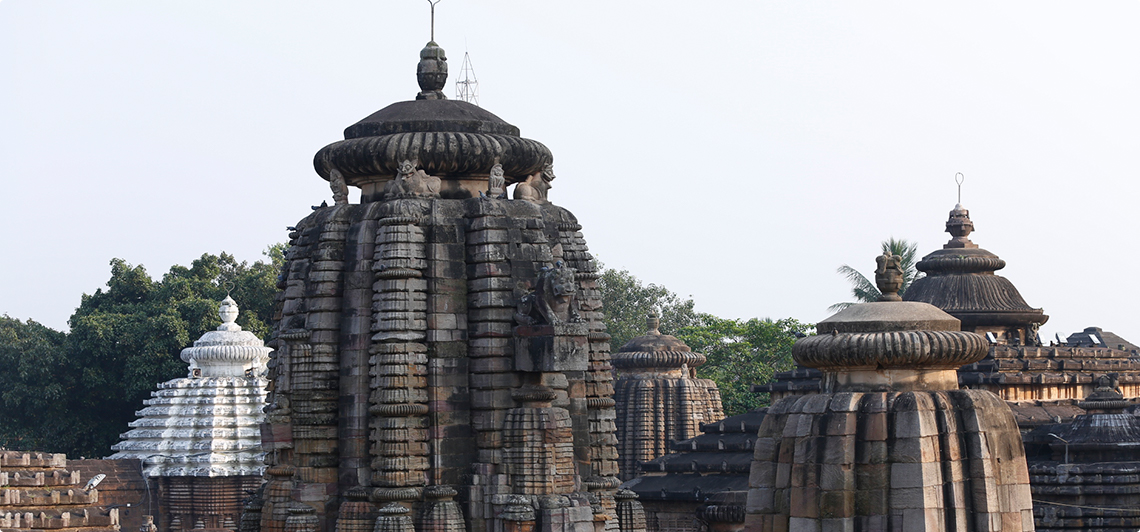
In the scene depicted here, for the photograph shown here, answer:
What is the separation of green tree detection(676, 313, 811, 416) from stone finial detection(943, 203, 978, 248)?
86.1ft

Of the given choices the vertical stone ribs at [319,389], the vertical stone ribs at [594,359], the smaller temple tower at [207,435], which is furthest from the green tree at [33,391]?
the vertical stone ribs at [594,359]

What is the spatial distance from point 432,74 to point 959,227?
21.5 metres

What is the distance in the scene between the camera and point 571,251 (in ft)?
93.8

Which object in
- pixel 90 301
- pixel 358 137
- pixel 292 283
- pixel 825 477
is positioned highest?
pixel 90 301

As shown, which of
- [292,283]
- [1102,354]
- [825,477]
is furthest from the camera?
[1102,354]

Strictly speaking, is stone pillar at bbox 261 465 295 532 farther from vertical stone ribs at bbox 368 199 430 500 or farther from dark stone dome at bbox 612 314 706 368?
dark stone dome at bbox 612 314 706 368

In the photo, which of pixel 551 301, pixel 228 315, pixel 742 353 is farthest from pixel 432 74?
pixel 742 353

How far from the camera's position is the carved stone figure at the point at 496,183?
2794cm

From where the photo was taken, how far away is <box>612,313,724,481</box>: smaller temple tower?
61.9 meters

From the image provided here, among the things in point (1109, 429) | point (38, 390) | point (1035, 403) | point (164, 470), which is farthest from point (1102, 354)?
point (38, 390)

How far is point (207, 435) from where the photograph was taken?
5694 centimetres

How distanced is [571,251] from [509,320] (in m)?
2.09

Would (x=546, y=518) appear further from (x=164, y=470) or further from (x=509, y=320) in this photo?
(x=164, y=470)

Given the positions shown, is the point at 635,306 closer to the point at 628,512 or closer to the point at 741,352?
the point at 741,352
